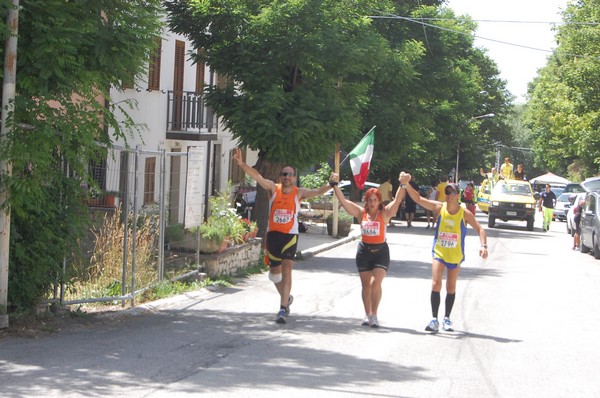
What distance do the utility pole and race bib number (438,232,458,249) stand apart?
4813 millimetres

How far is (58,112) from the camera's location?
10391 mm

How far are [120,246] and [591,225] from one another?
16.7m

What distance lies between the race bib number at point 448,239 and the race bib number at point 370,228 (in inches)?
29.2

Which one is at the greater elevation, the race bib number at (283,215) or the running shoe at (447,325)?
the race bib number at (283,215)

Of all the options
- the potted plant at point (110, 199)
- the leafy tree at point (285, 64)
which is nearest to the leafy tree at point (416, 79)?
the leafy tree at point (285, 64)

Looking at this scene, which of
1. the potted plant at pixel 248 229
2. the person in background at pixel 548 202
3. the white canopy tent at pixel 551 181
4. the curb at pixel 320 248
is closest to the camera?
the potted plant at pixel 248 229

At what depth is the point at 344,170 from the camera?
41.5 meters

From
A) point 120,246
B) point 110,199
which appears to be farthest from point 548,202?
point 110,199

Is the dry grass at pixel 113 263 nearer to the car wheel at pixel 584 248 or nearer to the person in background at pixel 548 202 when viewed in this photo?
the car wheel at pixel 584 248

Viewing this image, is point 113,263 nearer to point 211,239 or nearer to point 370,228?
point 211,239

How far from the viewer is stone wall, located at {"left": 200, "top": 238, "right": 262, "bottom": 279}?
1614 centimetres

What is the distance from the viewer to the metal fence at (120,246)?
40.5ft

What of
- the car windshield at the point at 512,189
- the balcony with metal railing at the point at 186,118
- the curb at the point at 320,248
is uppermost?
the balcony with metal railing at the point at 186,118

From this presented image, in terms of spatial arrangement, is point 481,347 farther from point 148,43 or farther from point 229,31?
point 229,31
